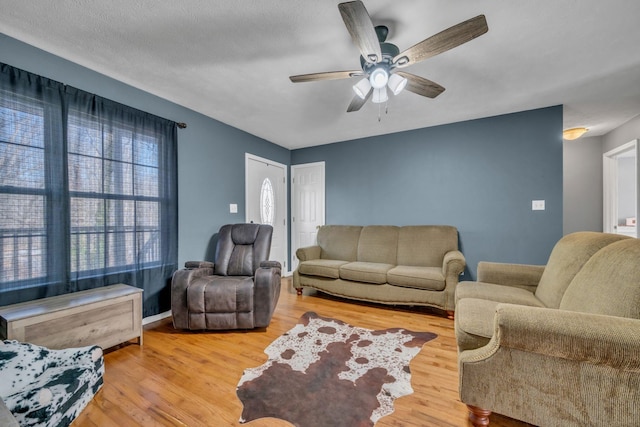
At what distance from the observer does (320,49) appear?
194cm

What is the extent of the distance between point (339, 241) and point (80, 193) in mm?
3068

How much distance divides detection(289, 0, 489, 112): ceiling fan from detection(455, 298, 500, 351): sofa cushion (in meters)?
1.54

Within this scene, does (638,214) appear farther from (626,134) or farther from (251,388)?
(251,388)

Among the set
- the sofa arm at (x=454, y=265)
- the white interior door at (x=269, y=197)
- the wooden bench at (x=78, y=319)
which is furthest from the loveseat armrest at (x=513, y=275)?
the wooden bench at (x=78, y=319)

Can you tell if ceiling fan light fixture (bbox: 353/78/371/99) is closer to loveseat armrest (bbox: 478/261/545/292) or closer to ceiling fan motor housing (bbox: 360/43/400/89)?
ceiling fan motor housing (bbox: 360/43/400/89)

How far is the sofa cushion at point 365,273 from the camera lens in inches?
121

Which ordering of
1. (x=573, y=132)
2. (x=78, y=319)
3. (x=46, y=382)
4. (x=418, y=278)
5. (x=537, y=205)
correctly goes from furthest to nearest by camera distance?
1. (x=573, y=132)
2. (x=537, y=205)
3. (x=418, y=278)
4. (x=78, y=319)
5. (x=46, y=382)

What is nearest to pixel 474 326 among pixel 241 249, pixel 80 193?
pixel 241 249

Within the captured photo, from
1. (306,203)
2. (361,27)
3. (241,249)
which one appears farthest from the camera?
(306,203)

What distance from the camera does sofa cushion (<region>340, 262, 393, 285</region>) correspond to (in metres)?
3.09

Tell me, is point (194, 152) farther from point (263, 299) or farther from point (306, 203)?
point (306, 203)

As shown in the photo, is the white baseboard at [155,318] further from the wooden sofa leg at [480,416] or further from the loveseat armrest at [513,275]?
the loveseat armrest at [513,275]

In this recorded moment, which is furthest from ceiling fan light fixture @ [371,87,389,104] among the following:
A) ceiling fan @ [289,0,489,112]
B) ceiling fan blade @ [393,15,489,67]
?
ceiling fan blade @ [393,15,489,67]

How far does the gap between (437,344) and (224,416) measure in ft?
5.73
